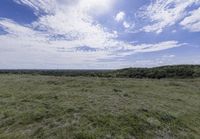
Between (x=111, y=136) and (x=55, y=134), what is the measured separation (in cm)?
204

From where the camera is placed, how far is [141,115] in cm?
968

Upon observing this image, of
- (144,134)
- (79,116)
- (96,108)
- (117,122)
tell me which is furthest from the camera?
(96,108)

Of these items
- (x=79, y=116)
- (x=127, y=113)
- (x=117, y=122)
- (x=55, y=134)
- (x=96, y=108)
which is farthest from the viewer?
(x=96, y=108)

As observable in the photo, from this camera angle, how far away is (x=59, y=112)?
979 centimetres

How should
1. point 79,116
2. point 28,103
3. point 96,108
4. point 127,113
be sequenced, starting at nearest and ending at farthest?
point 79,116
point 127,113
point 96,108
point 28,103

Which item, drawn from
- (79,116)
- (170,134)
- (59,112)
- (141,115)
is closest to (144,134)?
(170,134)

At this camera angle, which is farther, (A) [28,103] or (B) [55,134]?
(A) [28,103]

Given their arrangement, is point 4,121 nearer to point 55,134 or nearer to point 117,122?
point 55,134

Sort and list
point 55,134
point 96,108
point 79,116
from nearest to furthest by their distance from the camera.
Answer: point 55,134 < point 79,116 < point 96,108

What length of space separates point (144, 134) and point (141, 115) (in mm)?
1961

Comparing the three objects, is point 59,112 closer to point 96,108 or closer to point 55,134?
point 96,108

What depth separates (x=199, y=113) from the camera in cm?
1195

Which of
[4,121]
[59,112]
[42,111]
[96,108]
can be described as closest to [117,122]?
[96,108]

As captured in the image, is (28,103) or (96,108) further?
(28,103)
